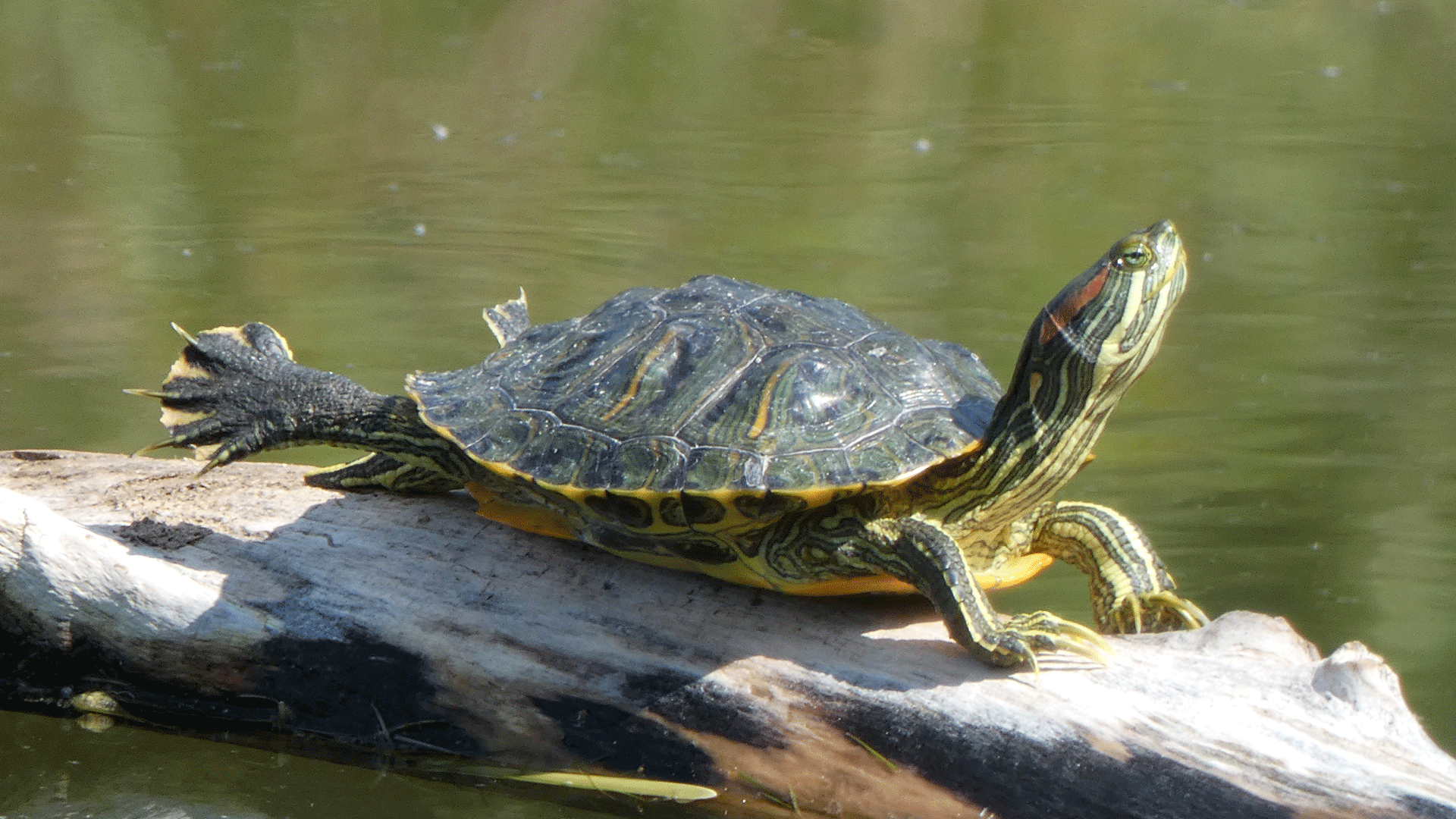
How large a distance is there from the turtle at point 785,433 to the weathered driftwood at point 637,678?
0.33 ft

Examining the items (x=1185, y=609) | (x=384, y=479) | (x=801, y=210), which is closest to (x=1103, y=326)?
(x=1185, y=609)

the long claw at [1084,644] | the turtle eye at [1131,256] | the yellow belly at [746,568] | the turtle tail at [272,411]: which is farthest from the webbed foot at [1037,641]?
the turtle tail at [272,411]

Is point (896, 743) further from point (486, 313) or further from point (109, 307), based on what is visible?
point (109, 307)

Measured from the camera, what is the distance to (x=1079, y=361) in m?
2.39

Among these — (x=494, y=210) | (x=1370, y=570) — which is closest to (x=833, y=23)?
(x=494, y=210)

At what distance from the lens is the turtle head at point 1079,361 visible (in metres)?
2.38

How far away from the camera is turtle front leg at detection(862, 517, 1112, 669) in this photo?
2.30 m

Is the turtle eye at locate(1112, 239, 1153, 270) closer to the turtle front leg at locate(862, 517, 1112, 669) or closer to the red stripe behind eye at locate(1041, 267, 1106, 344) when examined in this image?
the red stripe behind eye at locate(1041, 267, 1106, 344)

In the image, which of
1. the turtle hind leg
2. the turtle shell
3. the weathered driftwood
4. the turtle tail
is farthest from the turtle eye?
the turtle hind leg

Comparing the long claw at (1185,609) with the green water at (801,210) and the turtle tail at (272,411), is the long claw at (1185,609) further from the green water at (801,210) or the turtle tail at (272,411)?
the turtle tail at (272,411)

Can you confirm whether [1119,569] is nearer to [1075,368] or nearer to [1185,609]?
[1185,609]

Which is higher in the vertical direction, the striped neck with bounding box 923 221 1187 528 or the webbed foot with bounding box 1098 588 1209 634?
the striped neck with bounding box 923 221 1187 528

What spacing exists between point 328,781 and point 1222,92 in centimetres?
810

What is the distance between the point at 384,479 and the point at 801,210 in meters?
3.93
